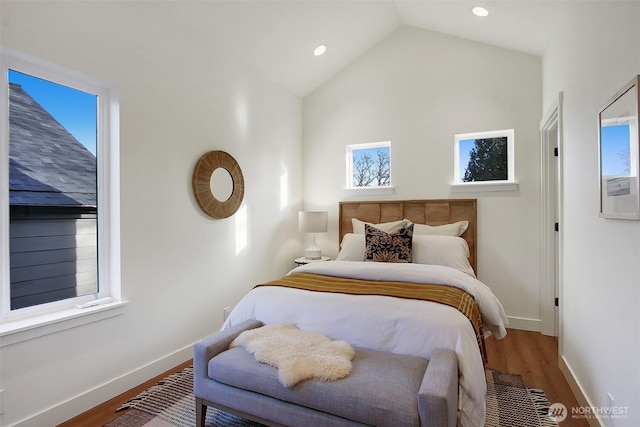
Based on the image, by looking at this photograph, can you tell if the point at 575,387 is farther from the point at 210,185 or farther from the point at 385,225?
the point at 210,185

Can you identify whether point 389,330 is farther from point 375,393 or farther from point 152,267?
point 152,267

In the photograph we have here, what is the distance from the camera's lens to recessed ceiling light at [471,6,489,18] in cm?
298

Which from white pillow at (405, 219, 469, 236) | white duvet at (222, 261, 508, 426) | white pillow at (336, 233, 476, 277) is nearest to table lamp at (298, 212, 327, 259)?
white pillow at (336, 233, 476, 277)

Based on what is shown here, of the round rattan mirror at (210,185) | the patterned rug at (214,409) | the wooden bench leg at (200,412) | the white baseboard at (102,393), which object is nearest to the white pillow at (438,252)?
the patterned rug at (214,409)

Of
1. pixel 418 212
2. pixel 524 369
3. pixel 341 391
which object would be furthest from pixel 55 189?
pixel 524 369

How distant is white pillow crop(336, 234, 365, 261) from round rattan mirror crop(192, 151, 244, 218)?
1.18 metres

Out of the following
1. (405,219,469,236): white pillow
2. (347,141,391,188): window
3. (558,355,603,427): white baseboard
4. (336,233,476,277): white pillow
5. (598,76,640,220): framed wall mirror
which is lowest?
(558,355,603,427): white baseboard

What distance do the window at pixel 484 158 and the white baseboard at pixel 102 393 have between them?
3.30 metres

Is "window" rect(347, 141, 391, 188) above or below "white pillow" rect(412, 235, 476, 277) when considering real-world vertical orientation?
above

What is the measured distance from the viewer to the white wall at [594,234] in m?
1.44

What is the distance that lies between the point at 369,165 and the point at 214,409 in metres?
3.14

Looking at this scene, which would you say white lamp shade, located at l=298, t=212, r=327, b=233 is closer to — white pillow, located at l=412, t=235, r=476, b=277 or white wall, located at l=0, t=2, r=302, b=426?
white wall, located at l=0, t=2, r=302, b=426

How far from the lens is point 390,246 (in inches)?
127

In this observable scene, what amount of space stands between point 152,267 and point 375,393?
1.86m
